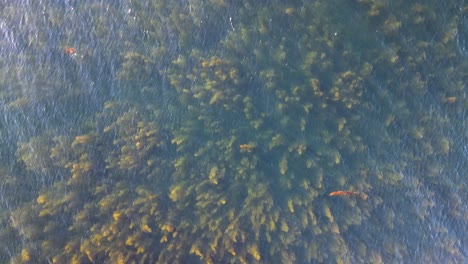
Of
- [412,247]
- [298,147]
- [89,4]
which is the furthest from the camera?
[89,4]

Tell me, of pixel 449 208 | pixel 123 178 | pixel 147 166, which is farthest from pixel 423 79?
pixel 123 178

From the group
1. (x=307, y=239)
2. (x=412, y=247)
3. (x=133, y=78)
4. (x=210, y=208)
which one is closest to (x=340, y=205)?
(x=307, y=239)

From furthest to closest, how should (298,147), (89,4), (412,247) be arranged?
(89,4) → (412,247) → (298,147)

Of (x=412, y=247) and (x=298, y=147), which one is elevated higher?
(x=298, y=147)

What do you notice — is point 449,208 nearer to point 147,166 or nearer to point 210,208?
point 210,208

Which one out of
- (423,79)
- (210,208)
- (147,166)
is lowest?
(210,208)

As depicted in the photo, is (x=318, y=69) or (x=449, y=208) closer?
(x=318, y=69)

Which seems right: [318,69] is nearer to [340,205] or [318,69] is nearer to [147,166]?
[340,205]
